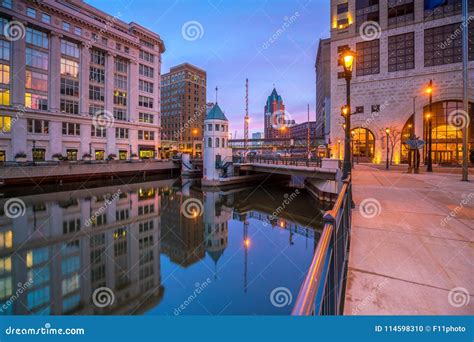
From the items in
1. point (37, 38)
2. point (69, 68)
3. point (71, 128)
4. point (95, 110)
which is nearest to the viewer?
point (37, 38)

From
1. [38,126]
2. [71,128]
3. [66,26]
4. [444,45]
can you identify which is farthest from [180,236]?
[444,45]

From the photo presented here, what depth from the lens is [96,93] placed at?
49.1 meters

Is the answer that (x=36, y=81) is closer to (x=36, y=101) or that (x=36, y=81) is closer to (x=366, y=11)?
(x=36, y=101)

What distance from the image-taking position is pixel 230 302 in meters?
9.22

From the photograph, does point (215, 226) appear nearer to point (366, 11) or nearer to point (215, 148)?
point (215, 148)

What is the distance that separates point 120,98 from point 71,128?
1268 centimetres

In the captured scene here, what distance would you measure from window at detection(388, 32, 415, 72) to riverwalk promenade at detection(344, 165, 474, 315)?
4304cm

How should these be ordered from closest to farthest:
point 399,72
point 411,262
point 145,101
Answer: point 411,262, point 399,72, point 145,101

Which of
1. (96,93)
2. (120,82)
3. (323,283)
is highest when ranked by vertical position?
(120,82)

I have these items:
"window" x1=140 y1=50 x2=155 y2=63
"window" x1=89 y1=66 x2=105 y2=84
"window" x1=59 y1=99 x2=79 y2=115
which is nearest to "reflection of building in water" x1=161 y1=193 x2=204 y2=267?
"window" x1=59 y1=99 x2=79 y2=115

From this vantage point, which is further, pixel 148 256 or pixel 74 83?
pixel 74 83

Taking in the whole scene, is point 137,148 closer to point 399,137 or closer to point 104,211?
point 104,211

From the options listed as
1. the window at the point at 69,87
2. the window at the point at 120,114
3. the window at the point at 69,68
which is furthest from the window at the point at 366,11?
the window at the point at 69,87

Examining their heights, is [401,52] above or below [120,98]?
above
